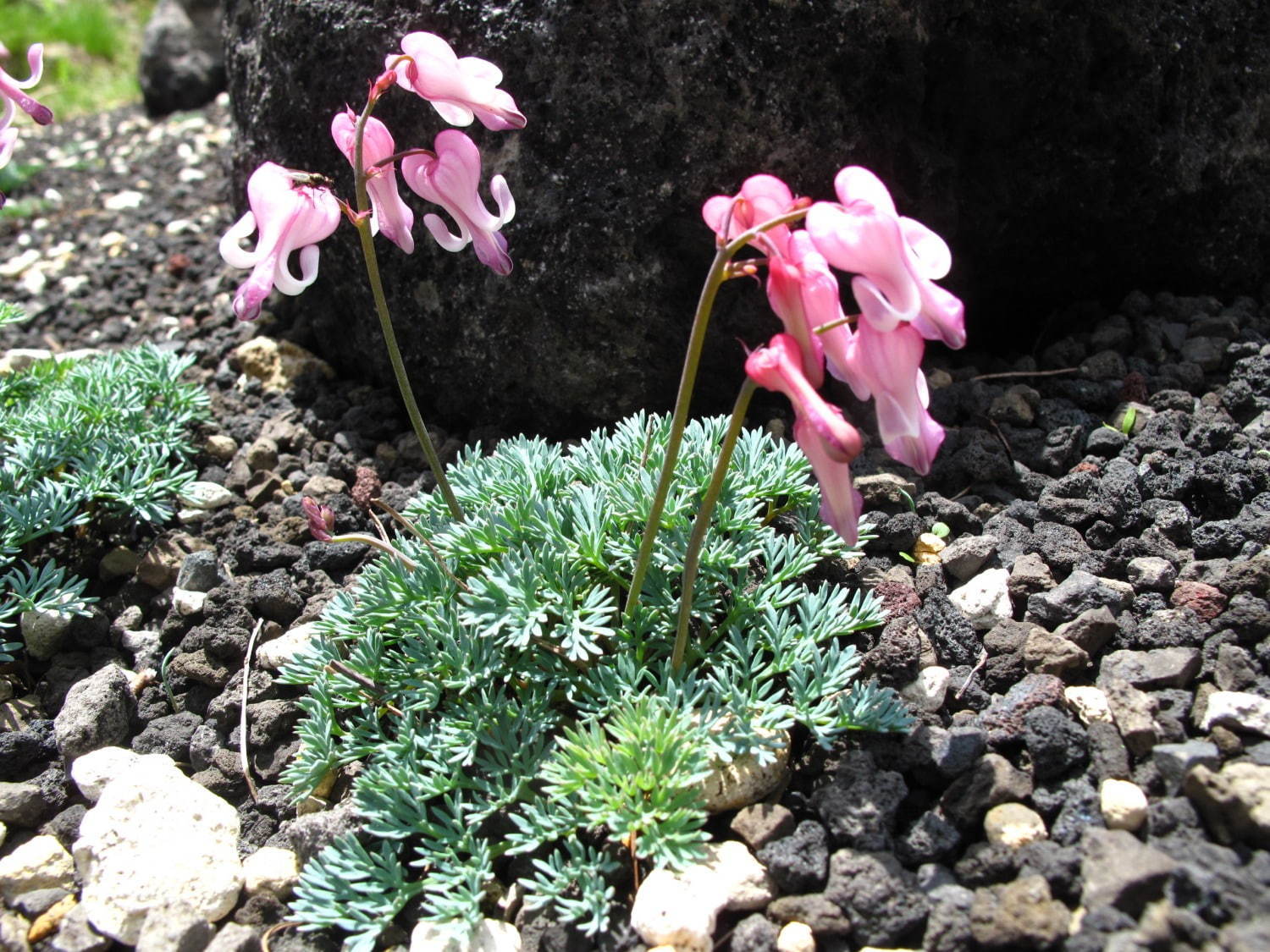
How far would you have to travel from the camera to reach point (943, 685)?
9.06 ft

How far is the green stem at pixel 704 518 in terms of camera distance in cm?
223

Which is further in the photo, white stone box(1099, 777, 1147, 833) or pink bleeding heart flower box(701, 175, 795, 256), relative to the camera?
white stone box(1099, 777, 1147, 833)

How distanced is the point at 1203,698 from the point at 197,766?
2806 millimetres

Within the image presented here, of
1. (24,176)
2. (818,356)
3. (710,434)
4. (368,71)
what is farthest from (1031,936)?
(24,176)

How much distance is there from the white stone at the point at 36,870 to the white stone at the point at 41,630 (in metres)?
0.90

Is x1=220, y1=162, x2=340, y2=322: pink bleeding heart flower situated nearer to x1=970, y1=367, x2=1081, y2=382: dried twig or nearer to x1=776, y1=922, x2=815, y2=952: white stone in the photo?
x1=776, y1=922, x2=815, y2=952: white stone

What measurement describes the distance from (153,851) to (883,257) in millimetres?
2315

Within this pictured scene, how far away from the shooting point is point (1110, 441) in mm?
3535

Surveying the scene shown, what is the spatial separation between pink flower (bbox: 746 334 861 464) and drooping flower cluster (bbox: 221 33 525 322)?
1.00 m

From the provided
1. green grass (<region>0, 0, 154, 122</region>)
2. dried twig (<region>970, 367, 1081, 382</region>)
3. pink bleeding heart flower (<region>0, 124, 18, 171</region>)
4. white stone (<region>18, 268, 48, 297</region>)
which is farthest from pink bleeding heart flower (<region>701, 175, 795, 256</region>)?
green grass (<region>0, 0, 154, 122</region>)

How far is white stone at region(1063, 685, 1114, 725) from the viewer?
2.56m

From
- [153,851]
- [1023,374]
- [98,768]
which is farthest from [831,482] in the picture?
[98,768]

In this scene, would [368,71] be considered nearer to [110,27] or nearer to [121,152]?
[121,152]

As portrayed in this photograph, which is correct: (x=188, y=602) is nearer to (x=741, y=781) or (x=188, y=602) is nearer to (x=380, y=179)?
(x=380, y=179)
